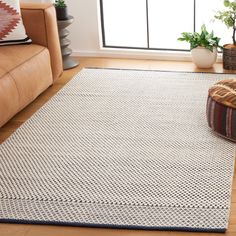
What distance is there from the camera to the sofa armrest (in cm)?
358

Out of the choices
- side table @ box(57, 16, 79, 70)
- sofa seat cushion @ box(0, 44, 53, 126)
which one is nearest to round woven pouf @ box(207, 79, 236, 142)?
sofa seat cushion @ box(0, 44, 53, 126)

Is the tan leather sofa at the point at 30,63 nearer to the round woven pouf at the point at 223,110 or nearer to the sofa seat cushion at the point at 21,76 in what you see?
the sofa seat cushion at the point at 21,76

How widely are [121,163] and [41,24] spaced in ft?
4.79

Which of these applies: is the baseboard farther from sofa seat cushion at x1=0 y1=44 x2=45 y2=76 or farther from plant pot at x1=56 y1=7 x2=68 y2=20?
sofa seat cushion at x1=0 y1=44 x2=45 y2=76

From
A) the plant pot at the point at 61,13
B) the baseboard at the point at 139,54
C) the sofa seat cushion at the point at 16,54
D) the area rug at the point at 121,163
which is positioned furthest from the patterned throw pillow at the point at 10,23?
the baseboard at the point at 139,54

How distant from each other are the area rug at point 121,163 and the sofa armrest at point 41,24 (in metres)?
0.39

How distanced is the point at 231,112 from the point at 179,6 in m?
1.93

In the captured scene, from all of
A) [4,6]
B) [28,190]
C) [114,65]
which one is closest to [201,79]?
[114,65]

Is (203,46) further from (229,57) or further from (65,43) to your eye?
(65,43)

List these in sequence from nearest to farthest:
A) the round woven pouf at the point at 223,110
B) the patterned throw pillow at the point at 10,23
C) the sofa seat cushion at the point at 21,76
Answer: the round woven pouf at the point at 223,110 < the sofa seat cushion at the point at 21,76 < the patterned throw pillow at the point at 10,23

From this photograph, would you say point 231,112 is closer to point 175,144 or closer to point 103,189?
point 175,144

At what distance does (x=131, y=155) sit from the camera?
273cm

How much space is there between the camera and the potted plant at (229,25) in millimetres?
3926

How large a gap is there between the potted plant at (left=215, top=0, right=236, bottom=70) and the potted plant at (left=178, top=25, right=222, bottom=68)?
0.30ft
